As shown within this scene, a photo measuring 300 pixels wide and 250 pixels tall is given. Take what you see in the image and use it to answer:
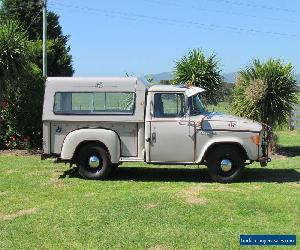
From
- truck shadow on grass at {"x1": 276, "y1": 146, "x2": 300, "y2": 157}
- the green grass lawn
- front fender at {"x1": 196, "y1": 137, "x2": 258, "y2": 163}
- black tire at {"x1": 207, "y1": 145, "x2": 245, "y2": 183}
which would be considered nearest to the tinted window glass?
the green grass lawn

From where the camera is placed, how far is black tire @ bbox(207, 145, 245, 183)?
10.6 metres

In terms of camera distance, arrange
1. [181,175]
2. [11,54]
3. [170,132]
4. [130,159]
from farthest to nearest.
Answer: [11,54] → [181,175] → [130,159] → [170,132]

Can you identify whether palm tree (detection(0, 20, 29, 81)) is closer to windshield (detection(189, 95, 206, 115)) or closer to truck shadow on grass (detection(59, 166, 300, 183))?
truck shadow on grass (detection(59, 166, 300, 183))

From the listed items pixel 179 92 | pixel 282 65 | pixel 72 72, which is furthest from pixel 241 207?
pixel 72 72

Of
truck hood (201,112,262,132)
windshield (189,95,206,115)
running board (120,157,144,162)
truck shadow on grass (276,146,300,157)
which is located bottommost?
truck shadow on grass (276,146,300,157)

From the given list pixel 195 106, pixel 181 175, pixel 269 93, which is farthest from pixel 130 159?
pixel 269 93

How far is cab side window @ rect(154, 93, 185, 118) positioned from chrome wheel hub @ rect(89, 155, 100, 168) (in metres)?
1.60

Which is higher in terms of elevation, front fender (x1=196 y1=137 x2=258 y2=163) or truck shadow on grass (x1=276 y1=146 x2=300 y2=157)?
front fender (x1=196 y1=137 x2=258 y2=163)

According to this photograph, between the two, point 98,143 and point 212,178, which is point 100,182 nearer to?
point 98,143

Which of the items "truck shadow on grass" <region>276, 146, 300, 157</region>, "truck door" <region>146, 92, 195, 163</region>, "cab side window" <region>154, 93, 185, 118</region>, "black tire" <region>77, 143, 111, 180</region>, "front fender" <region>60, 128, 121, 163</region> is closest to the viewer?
"truck door" <region>146, 92, 195, 163</region>

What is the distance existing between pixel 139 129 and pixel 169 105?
31.4 inches

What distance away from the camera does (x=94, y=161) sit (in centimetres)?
1105

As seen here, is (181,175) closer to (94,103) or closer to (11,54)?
(94,103)

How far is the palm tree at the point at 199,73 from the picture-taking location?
55.2 ft
